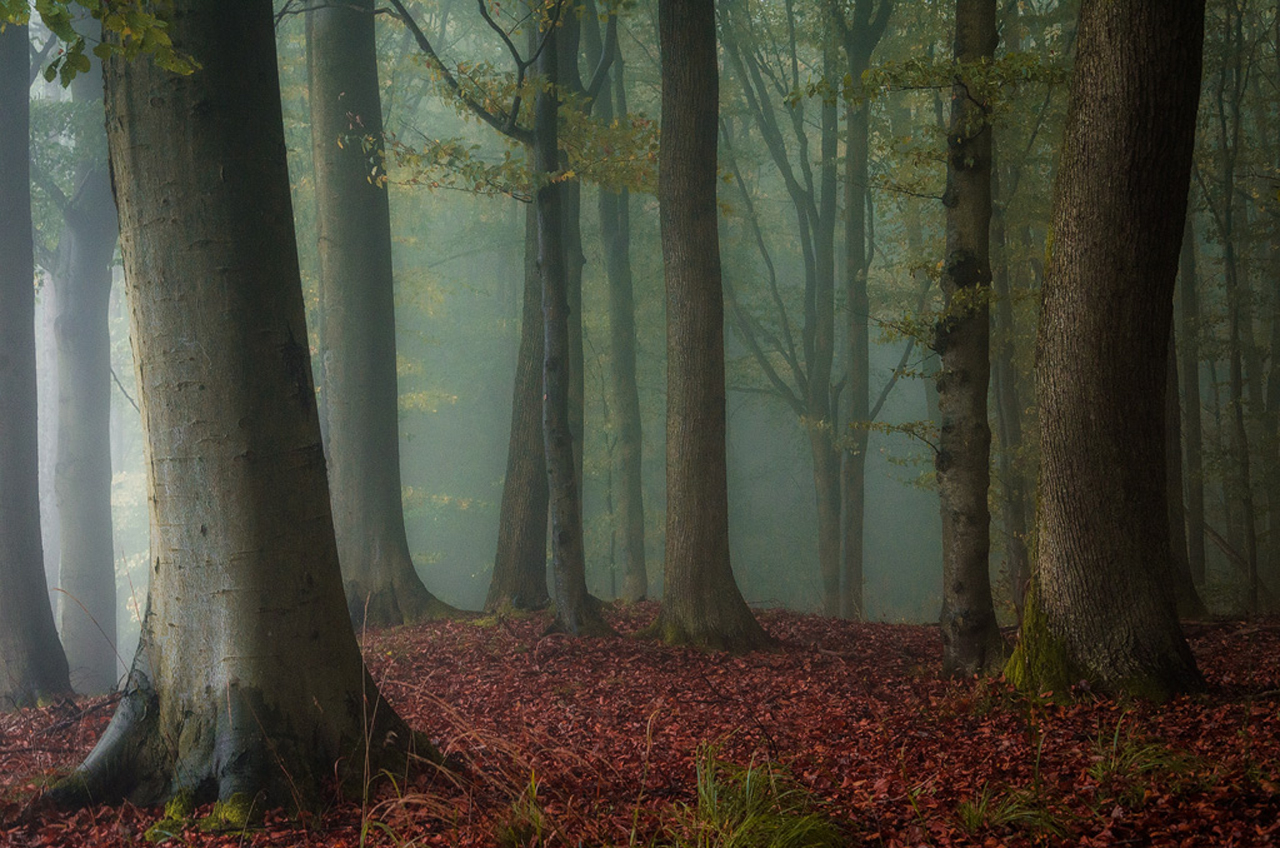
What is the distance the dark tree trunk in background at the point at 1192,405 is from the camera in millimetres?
10883

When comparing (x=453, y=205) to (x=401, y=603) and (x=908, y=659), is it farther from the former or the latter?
(x=908, y=659)

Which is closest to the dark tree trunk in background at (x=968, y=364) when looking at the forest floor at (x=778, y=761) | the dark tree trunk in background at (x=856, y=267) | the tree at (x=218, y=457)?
the forest floor at (x=778, y=761)

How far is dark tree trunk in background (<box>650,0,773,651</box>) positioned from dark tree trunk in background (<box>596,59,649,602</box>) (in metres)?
7.17

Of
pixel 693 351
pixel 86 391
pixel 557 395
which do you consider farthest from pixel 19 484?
pixel 693 351

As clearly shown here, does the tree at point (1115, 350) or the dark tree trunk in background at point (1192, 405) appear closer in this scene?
the tree at point (1115, 350)

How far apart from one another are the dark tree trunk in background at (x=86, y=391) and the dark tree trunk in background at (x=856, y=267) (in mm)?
10925

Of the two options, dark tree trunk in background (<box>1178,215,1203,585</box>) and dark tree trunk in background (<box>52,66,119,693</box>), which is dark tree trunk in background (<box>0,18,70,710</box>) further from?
dark tree trunk in background (<box>1178,215,1203,585</box>)

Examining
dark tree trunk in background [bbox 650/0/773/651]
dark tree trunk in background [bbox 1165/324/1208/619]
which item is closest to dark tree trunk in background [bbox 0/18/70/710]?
dark tree trunk in background [bbox 650/0/773/651]

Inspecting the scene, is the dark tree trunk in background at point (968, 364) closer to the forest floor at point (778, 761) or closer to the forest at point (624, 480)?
the forest at point (624, 480)

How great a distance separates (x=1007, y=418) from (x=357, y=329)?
336 inches

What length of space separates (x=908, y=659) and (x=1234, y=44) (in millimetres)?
9552

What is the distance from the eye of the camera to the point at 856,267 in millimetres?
14469

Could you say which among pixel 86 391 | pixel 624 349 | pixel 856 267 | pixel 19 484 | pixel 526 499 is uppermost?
pixel 856 267

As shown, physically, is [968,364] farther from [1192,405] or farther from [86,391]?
[86,391]
